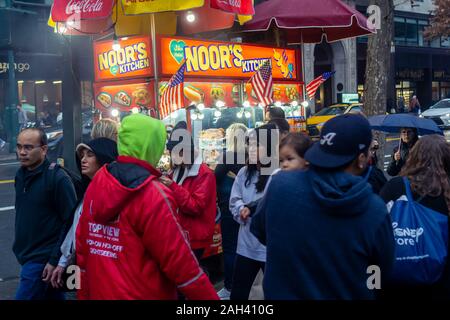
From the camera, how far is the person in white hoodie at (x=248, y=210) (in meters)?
4.83

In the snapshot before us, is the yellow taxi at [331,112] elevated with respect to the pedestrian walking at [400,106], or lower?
lower

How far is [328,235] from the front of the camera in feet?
8.48

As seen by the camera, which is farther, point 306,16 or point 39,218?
point 306,16

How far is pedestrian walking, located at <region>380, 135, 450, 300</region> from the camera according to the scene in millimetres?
3344

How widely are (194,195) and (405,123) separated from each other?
7.36 ft

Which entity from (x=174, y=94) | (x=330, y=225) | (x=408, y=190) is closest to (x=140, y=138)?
(x=330, y=225)

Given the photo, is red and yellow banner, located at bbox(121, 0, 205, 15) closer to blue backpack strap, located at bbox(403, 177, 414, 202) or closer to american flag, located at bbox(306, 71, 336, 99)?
blue backpack strap, located at bbox(403, 177, 414, 202)

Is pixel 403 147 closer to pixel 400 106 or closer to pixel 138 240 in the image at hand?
pixel 138 240

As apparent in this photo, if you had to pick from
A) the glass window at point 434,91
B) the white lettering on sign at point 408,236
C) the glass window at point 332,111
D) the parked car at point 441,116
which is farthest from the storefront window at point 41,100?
the glass window at point 434,91

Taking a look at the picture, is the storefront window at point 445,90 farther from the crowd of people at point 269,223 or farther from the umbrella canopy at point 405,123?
the crowd of people at point 269,223

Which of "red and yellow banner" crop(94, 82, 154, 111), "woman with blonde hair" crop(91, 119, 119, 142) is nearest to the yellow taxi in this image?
"red and yellow banner" crop(94, 82, 154, 111)

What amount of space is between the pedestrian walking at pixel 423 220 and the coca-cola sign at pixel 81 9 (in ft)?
16.9

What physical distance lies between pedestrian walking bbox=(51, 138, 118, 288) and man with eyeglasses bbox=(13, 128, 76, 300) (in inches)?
13.6

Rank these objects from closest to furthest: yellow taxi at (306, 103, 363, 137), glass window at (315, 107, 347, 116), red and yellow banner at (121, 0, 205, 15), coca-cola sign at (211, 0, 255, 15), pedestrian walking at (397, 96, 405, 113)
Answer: red and yellow banner at (121, 0, 205, 15)
coca-cola sign at (211, 0, 255, 15)
yellow taxi at (306, 103, 363, 137)
glass window at (315, 107, 347, 116)
pedestrian walking at (397, 96, 405, 113)
